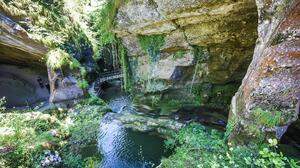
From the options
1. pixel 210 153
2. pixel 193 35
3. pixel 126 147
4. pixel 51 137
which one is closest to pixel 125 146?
pixel 126 147

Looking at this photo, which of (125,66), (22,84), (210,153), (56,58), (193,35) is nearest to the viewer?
(210,153)

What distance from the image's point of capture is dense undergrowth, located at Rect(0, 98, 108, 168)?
24.4ft

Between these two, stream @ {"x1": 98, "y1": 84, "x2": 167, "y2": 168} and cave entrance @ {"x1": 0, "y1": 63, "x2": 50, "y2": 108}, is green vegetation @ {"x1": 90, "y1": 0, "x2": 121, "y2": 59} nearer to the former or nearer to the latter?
stream @ {"x1": 98, "y1": 84, "x2": 167, "y2": 168}

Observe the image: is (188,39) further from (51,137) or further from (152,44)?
(51,137)

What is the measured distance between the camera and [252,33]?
26.2ft

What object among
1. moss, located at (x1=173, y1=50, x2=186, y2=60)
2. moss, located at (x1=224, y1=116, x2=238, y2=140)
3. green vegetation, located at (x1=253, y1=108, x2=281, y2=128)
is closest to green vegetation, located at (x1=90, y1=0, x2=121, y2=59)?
moss, located at (x1=173, y1=50, x2=186, y2=60)

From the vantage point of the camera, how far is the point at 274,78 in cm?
514

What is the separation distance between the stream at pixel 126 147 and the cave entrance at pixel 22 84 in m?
6.62

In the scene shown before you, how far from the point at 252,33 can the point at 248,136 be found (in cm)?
362

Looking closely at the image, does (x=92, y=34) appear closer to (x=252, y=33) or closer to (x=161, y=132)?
(x=161, y=132)

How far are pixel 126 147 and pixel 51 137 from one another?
7.56ft

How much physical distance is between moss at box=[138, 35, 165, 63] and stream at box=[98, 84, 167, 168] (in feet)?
8.26

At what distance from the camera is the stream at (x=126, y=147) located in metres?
7.68

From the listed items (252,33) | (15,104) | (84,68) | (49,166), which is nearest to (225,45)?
(252,33)
